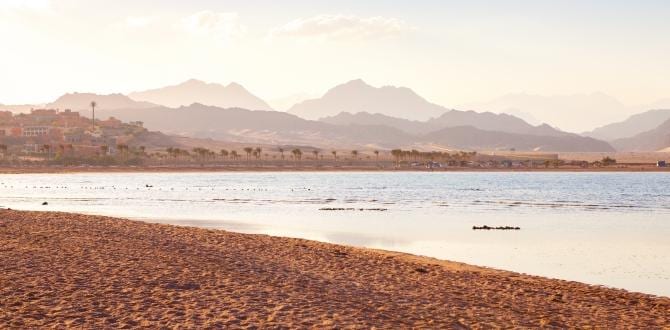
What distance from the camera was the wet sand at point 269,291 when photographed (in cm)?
1545

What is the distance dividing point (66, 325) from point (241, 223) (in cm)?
3153

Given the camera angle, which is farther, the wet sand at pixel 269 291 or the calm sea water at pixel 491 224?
the calm sea water at pixel 491 224

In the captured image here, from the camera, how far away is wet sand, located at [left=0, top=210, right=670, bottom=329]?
15.4 m

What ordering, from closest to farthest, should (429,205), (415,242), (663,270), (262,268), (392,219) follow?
(262,268) < (663,270) < (415,242) < (392,219) < (429,205)

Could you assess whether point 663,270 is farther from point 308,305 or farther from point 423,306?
point 308,305

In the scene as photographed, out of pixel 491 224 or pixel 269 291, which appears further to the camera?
pixel 491 224

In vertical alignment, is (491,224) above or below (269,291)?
below

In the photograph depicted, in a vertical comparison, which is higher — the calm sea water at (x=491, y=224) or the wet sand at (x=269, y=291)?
the wet sand at (x=269, y=291)

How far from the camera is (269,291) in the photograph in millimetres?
18281

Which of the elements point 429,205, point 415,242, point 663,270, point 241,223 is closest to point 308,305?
point 663,270

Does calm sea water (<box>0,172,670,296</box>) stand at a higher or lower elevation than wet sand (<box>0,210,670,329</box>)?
lower

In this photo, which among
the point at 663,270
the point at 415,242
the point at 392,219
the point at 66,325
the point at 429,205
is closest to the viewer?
the point at 66,325

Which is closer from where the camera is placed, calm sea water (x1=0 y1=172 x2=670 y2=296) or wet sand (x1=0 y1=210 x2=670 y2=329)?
wet sand (x1=0 y1=210 x2=670 y2=329)

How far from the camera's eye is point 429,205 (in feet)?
219
